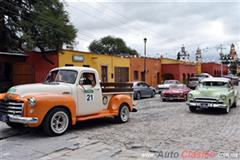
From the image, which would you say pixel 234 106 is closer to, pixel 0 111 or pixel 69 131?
pixel 69 131

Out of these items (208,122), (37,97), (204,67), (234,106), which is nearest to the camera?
(37,97)

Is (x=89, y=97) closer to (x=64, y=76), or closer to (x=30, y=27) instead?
(x=64, y=76)

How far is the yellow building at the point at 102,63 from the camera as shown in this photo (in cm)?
2416

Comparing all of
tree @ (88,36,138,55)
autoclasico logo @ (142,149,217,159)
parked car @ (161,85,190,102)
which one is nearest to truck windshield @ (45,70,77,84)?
autoclasico logo @ (142,149,217,159)

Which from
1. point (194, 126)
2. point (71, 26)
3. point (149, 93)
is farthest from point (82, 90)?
point (71, 26)

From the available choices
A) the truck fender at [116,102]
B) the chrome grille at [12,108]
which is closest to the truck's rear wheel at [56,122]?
the chrome grille at [12,108]

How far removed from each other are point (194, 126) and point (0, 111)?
6306 mm

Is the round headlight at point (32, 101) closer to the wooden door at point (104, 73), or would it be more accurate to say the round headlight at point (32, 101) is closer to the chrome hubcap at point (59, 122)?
the chrome hubcap at point (59, 122)

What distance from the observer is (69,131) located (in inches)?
323

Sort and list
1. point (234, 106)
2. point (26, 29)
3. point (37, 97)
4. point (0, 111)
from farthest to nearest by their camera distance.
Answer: point (26, 29) < point (234, 106) < point (0, 111) < point (37, 97)

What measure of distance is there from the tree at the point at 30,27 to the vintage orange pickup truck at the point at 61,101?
13.3 metres

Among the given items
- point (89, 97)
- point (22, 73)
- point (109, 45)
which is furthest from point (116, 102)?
point (109, 45)

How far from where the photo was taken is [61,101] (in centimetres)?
750

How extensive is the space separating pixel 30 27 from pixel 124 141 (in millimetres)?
17369
